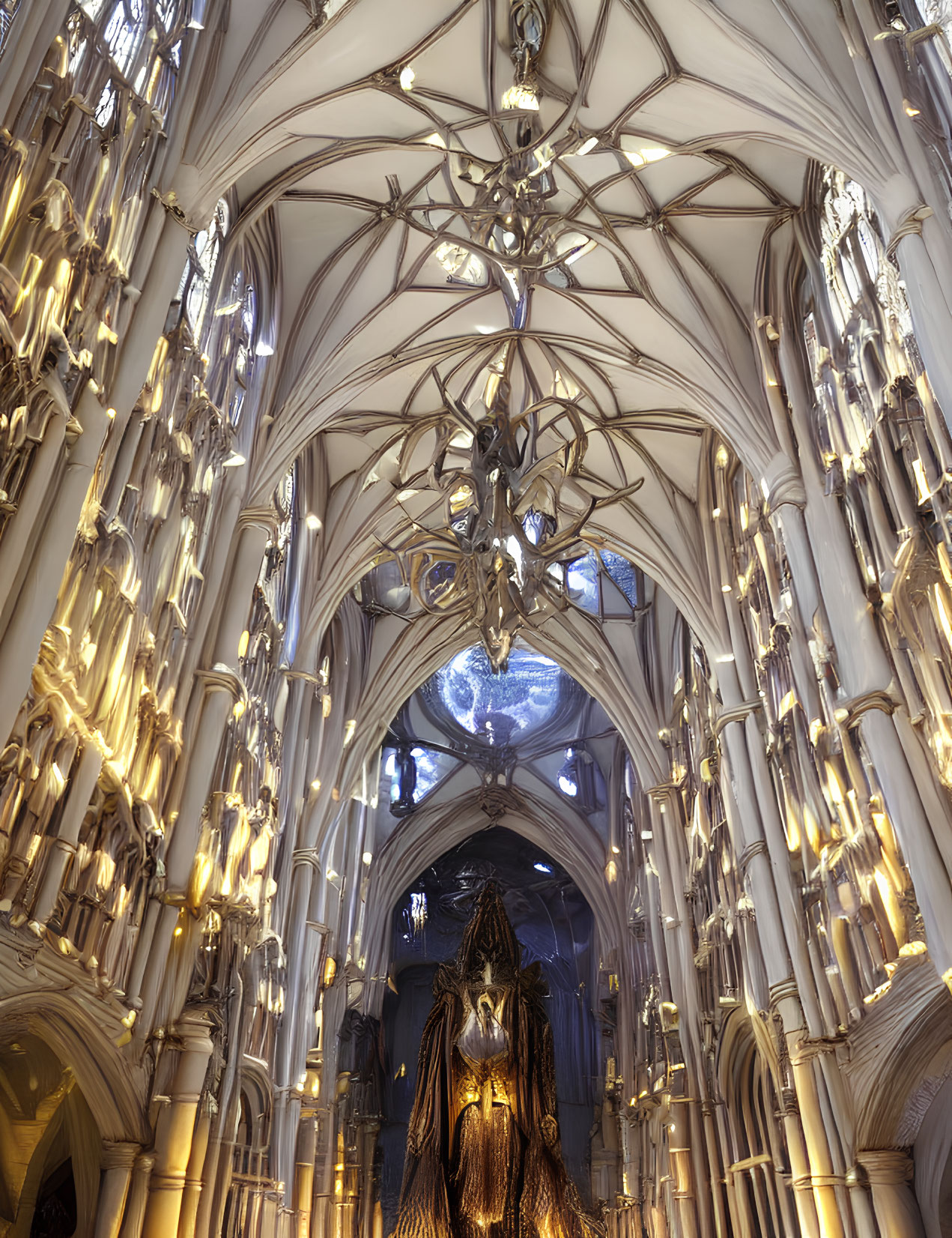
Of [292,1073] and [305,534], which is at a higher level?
[305,534]

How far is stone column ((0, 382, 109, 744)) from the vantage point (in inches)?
292

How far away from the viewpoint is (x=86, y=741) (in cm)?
922

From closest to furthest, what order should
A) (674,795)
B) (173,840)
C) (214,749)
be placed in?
1. (173,840)
2. (214,749)
3. (674,795)

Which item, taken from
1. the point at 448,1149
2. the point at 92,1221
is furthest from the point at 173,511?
the point at 448,1149

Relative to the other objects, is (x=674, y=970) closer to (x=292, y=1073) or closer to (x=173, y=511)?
(x=292, y=1073)

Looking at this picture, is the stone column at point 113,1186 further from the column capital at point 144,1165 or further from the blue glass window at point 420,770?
the blue glass window at point 420,770

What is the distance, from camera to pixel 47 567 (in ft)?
26.2

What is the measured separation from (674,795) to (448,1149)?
27.6 feet

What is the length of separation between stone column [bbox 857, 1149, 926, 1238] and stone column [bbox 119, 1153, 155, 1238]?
693 cm

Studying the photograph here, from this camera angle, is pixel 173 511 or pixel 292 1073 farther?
pixel 292 1073

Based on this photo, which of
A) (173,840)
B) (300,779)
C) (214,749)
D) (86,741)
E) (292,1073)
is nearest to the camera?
(86,741)

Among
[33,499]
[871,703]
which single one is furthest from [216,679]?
[871,703]

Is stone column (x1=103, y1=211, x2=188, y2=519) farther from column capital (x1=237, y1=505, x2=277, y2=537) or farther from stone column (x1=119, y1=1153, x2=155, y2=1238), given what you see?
stone column (x1=119, y1=1153, x2=155, y2=1238)

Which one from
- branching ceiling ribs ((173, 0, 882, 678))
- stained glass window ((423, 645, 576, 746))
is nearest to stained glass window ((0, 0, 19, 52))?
branching ceiling ribs ((173, 0, 882, 678))
